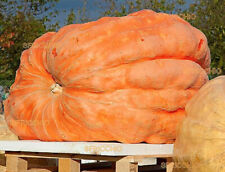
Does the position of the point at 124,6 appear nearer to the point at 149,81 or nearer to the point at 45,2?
the point at 45,2

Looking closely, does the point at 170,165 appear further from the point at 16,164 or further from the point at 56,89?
the point at 16,164

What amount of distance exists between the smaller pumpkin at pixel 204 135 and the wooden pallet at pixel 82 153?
0.50ft

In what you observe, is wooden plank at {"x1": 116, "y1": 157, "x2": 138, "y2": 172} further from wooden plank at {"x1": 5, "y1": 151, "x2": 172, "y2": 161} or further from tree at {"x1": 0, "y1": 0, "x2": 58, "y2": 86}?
tree at {"x1": 0, "y1": 0, "x2": 58, "y2": 86}

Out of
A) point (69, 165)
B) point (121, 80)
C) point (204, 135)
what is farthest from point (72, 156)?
point (204, 135)

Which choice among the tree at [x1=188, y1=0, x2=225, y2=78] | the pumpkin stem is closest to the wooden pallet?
the pumpkin stem

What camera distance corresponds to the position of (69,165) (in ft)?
7.59

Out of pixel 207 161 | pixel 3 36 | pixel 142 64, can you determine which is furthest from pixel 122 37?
pixel 3 36

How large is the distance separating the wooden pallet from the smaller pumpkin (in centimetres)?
15

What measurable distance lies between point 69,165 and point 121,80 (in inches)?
23.5

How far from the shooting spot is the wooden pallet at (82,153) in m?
2.08

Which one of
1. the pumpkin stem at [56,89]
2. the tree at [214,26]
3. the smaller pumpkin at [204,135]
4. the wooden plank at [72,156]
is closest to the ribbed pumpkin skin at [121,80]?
the pumpkin stem at [56,89]

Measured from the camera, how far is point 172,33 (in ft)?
8.35

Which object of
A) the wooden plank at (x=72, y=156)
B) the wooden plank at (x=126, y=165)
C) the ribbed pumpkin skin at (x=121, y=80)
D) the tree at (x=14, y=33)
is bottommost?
the wooden plank at (x=126, y=165)

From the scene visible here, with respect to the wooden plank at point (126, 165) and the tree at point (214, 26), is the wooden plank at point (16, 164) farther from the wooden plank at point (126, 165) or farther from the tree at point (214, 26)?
the tree at point (214, 26)
